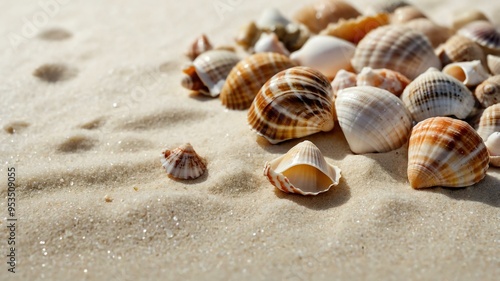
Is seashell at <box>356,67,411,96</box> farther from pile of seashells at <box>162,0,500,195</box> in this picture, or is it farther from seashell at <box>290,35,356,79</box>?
seashell at <box>290,35,356,79</box>

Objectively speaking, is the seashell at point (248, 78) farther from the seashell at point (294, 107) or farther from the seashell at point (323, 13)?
the seashell at point (323, 13)

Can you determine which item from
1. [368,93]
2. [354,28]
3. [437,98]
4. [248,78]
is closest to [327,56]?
[354,28]

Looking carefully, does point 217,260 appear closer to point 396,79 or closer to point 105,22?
point 396,79

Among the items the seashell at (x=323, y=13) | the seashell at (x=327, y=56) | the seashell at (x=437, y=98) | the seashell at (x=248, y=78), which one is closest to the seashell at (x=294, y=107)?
the seashell at (x=248, y=78)

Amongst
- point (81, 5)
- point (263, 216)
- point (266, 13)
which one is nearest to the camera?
point (263, 216)

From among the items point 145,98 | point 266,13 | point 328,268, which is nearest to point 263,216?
point 328,268

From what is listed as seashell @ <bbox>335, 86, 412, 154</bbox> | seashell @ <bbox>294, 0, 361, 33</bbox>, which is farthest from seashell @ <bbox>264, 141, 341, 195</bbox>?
seashell @ <bbox>294, 0, 361, 33</bbox>

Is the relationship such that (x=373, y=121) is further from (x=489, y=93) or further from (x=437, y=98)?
(x=489, y=93)
